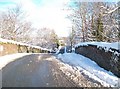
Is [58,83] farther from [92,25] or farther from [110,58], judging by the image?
[92,25]

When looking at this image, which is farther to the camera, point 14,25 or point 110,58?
point 14,25

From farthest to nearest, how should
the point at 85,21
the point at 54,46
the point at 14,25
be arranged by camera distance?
the point at 54,46
the point at 14,25
the point at 85,21

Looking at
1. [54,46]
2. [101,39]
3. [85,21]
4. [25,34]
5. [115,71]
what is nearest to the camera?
[115,71]

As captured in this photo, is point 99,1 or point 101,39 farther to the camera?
point 101,39

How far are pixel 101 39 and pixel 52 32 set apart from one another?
6904 cm

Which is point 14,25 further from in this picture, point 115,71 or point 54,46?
point 115,71

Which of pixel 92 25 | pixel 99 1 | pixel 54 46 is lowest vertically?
pixel 54 46

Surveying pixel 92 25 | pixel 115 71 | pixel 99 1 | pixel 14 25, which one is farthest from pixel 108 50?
pixel 14 25

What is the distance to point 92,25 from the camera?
37.1 m

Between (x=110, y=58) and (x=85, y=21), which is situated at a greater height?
(x=85, y=21)

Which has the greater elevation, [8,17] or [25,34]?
[8,17]

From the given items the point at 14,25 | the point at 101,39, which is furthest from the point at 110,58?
the point at 14,25

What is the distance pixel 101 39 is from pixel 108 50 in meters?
22.6

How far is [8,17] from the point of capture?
220ft
